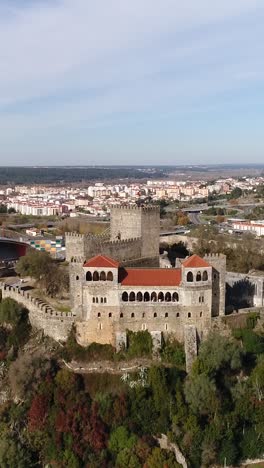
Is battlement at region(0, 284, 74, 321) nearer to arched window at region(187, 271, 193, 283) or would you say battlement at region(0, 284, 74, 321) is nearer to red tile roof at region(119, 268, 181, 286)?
red tile roof at region(119, 268, 181, 286)

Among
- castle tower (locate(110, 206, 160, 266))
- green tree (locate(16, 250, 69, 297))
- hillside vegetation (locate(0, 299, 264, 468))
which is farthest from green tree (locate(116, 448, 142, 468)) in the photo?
castle tower (locate(110, 206, 160, 266))

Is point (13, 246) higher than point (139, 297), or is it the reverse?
point (139, 297)

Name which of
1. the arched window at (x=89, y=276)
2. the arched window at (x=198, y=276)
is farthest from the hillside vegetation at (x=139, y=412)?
the arched window at (x=89, y=276)

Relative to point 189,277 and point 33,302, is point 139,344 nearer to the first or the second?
point 189,277

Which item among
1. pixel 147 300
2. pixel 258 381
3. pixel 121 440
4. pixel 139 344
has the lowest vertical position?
pixel 121 440

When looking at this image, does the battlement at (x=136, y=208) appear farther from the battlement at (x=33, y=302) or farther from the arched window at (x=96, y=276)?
the arched window at (x=96, y=276)

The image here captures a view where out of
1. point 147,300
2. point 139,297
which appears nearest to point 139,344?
point 147,300

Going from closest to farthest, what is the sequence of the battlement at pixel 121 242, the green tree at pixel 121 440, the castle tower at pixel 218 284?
the green tree at pixel 121 440 → the castle tower at pixel 218 284 → the battlement at pixel 121 242
